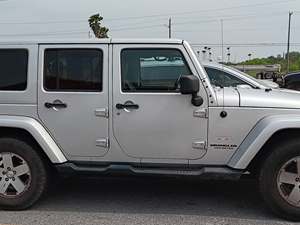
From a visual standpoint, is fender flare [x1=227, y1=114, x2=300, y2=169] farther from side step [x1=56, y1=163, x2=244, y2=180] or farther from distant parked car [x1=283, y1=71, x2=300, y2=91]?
distant parked car [x1=283, y1=71, x2=300, y2=91]

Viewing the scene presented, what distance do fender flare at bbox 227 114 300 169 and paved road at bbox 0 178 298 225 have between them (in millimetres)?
630

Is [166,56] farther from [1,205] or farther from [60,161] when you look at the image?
[1,205]

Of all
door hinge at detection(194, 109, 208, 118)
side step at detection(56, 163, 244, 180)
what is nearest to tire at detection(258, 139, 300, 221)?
side step at detection(56, 163, 244, 180)

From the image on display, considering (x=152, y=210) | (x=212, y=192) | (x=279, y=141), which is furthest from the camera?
(x=212, y=192)

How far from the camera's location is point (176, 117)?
5.33 metres

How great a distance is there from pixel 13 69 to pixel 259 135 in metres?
2.78

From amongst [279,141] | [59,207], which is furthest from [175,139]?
[59,207]

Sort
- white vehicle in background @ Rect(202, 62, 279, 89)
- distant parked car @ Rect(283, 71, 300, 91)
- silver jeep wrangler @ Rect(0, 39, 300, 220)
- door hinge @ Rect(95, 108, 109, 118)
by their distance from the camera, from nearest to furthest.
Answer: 1. silver jeep wrangler @ Rect(0, 39, 300, 220)
2. door hinge @ Rect(95, 108, 109, 118)
3. white vehicle in background @ Rect(202, 62, 279, 89)
4. distant parked car @ Rect(283, 71, 300, 91)

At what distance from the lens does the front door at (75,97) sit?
547 cm

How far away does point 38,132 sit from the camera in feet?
18.0

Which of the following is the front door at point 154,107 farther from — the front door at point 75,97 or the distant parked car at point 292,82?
the distant parked car at point 292,82

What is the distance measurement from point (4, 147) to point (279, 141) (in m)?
2.97

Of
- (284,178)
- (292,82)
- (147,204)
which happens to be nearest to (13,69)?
(147,204)

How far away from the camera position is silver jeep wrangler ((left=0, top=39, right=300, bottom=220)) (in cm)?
522
